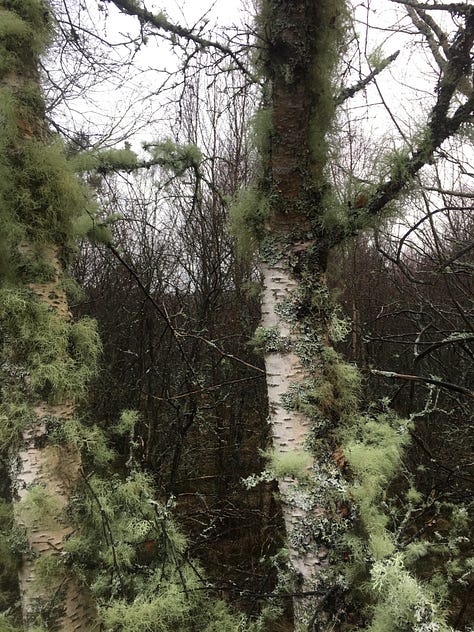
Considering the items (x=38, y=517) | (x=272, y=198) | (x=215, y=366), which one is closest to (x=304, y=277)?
(x=272, y=198)

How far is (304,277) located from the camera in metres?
1.57

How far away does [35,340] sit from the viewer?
68.5 inches

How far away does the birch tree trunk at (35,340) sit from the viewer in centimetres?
167

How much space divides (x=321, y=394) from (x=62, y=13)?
8.06 feet

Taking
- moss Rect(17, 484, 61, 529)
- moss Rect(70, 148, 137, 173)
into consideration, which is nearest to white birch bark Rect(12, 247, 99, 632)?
moss Rect(17, 484, 61, 529)

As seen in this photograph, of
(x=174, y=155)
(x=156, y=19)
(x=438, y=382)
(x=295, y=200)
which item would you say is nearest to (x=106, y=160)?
(x=174, y=155)

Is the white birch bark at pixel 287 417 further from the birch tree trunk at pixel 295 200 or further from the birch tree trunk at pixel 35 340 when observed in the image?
the birch tree trunk at pixel 35 340

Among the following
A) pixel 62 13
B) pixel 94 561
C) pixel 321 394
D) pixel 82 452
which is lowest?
pixel 94 561

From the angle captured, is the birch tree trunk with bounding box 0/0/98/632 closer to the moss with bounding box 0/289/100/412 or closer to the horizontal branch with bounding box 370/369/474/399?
the moss with bounding box 0/289/100/412

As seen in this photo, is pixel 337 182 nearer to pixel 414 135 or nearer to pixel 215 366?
pixel 414 135

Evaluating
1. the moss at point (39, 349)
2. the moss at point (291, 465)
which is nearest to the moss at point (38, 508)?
the moss at point (39, 349)

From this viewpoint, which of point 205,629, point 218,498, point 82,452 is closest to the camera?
point 205,629

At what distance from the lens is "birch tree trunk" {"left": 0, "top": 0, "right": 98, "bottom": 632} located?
167cm

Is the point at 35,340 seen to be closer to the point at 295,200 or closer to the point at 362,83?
the point at 295,200
